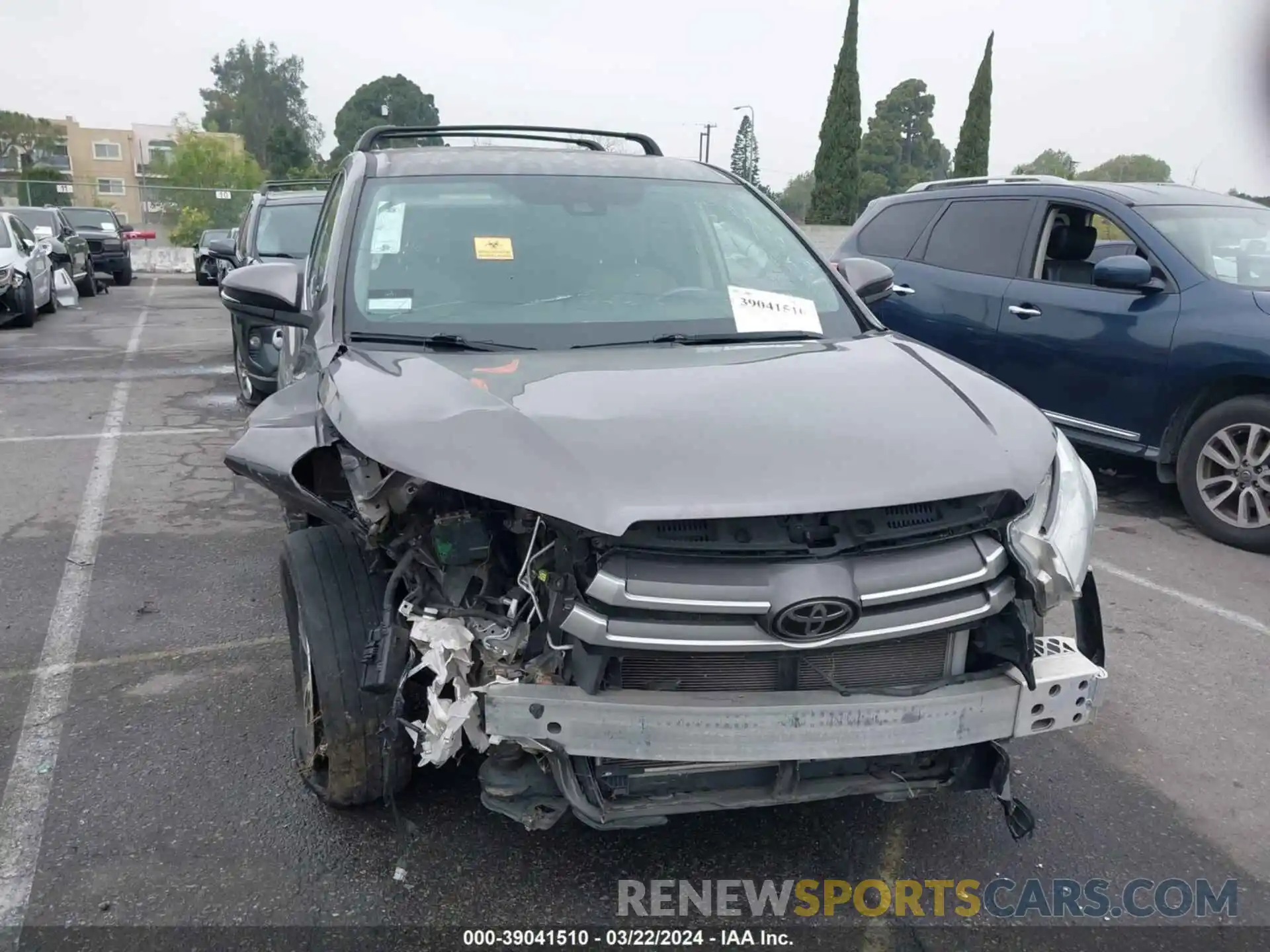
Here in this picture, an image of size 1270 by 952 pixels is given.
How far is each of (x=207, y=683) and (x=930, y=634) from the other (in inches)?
103

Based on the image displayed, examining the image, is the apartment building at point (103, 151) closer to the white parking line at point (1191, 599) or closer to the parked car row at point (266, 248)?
the parked car row at point (266, 248)

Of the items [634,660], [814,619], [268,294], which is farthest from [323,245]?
[814,619]

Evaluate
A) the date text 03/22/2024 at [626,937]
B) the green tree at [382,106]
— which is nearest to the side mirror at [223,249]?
the date text 03/22/2024 at [626,937]

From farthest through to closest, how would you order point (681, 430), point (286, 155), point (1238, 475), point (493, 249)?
point (286, 155) < point (1238, 475) < point (493, 249) < point (681, 430)

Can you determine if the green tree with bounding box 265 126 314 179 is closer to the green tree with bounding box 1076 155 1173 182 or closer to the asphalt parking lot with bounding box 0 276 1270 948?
the green tree with bounding box 1076 155 1173 182

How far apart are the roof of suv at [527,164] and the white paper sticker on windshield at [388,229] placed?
21cm

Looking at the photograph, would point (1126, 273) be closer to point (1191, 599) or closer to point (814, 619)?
point (1191, 599)

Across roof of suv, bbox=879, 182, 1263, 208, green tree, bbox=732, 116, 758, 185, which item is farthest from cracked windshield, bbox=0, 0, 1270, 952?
green tree, bbox=732, 116, 758, 185

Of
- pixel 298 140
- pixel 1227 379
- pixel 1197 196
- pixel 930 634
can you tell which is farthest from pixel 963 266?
pixel 298 140

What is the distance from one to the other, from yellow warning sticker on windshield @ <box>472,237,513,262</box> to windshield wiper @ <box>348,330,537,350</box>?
428mm

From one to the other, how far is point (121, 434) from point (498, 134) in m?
4.36

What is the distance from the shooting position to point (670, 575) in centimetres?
218

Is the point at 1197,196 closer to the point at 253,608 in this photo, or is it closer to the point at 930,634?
the point at 930,634

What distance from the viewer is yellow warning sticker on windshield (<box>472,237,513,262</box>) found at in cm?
339
